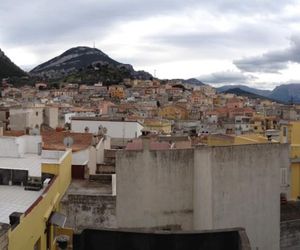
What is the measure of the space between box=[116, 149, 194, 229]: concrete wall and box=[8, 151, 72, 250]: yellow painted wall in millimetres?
2221

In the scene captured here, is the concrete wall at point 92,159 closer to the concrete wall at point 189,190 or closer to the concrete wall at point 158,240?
the concrete wall at point 189,190

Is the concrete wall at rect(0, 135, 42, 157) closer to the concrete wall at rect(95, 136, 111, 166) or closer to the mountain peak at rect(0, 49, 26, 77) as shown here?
the concrete wall at rect(95, 136, 111, 166)

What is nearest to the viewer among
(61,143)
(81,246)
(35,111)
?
(81,246)

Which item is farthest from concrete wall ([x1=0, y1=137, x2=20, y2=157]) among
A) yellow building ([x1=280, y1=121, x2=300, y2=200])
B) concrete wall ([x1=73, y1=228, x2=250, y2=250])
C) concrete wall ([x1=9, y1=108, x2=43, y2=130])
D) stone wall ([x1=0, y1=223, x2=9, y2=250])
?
concrete wall ([x1=9, y1=108, x2=43, y2=130])

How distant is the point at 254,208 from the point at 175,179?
8.34 ft

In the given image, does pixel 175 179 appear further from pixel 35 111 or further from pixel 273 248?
pixel 35 111

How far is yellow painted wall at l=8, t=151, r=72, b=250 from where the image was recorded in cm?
1109

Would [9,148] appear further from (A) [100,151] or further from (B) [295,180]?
(B) [295,180]

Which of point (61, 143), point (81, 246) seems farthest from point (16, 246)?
point (61, 143)

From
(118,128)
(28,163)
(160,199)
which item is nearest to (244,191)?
(160,199)

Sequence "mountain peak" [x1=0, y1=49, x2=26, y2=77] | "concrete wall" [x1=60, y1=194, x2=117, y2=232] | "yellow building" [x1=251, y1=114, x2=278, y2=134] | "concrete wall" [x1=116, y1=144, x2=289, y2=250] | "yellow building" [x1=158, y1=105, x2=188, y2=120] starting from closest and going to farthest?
"concrete wall" [x1=116, y1=144, x2=289, y2=250]
"concrete wall" [x1=60, y1=194, x2=117, y2=232]
"yellow building" [x1=251, y1=114, x2=278, y2=134]
"yellow building" [x1=158, y1=105, x2=188, y2=120]
"mountain peak" [x1=0, y1=49, x2=26, y2=77]

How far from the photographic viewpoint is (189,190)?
15.3m

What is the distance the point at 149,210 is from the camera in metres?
15.3

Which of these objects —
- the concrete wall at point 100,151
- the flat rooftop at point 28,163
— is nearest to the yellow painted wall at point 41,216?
the flat rooftop at point 28,163
